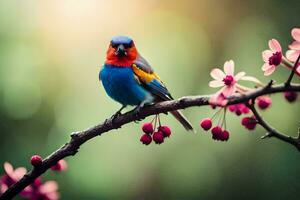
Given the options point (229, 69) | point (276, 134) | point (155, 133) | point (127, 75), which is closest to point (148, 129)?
point (155, 133)

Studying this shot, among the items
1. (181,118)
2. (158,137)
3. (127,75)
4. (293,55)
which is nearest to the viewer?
(293,55)

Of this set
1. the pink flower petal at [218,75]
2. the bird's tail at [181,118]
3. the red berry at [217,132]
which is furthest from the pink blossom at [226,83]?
the bird's tail at [181,118]

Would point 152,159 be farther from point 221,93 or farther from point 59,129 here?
point 221,93

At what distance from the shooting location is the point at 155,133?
1.26m

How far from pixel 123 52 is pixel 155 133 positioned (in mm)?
583

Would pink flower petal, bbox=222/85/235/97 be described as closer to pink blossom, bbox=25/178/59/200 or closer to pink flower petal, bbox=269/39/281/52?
pink flower petal, bbox=269/39/281/52

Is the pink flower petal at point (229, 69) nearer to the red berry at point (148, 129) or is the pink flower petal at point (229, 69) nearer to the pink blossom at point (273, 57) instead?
the pink blossom at point (273, 57)

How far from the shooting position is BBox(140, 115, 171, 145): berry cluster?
1.24 m

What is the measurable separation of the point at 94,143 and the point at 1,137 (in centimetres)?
48

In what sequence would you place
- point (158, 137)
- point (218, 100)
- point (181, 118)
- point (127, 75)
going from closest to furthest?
point (218, 100)
point (158, 137)
point (181, 118)
point (127, 75)

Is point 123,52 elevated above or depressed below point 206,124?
above

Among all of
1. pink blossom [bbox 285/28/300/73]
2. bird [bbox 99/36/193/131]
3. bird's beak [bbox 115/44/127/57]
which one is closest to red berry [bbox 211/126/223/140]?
pink blossom [bbox 285/28/300/73]

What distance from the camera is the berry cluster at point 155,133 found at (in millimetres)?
1239

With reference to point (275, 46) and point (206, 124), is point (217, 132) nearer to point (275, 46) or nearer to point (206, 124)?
point (206, 124)
